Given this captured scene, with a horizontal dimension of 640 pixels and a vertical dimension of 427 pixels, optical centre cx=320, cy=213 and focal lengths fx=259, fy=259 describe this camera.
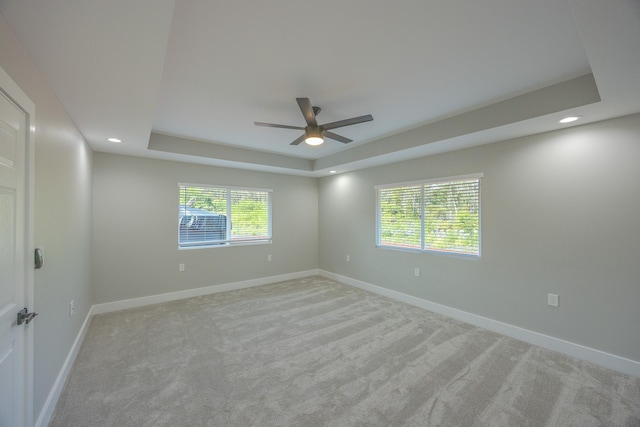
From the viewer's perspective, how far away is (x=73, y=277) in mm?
2602

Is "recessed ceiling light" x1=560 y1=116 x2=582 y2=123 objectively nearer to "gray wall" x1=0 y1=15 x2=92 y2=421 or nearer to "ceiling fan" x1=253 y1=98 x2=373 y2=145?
"ceiling fan" x1=253 y1=98 x2=373 y2=145

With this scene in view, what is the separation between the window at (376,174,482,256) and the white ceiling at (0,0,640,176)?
30.6 inches

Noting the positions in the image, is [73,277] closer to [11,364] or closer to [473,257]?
[11,364]

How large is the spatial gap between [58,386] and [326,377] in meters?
2.11

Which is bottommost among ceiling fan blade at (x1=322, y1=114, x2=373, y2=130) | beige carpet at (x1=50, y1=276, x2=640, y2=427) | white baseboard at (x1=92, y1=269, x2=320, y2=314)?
beige carpet at (x1=50, y1=276, x2=640, y2=427)

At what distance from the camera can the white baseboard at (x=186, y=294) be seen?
3.80 m

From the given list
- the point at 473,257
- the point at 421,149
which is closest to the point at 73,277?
the point at 421,149

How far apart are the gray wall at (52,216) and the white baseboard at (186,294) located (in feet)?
3.43

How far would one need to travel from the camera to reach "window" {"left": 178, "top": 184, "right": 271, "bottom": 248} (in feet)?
14.8

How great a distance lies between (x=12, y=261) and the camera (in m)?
1.35

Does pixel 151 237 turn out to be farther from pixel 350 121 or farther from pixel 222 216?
pixel 350 121

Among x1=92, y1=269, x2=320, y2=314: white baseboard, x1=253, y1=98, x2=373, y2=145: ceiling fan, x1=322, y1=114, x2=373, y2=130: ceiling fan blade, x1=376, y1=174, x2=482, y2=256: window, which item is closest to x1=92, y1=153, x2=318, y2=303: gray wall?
x1=92, y1=269, x2=320, y2=314: white baseboard

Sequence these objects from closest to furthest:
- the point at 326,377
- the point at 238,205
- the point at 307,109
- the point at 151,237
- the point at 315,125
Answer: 1. the point at 326,377
2. the point at 307,109
3. the point at 315,125
4. the point at 151,237
5. the point at 238,205

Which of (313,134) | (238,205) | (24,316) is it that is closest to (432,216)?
(313,134)
